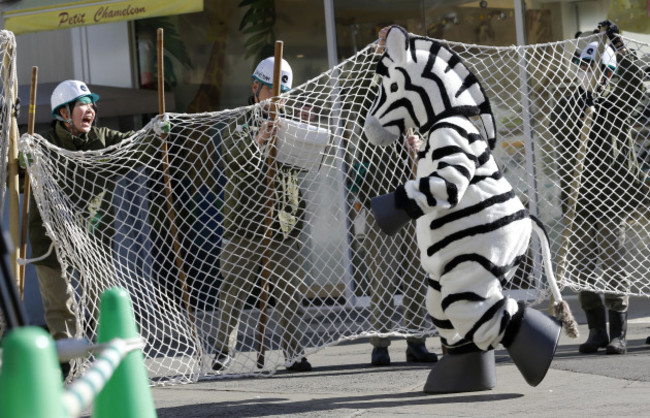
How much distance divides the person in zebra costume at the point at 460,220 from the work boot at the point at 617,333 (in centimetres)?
123

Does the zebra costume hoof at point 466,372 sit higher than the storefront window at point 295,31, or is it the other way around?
the storefront window at point 295,31

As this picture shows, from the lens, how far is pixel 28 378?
6.81 feet

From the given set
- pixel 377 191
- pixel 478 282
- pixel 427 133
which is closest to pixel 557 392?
pixel 478 282

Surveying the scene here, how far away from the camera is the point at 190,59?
37.2 feet

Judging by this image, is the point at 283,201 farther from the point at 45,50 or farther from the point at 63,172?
the point at 45,50

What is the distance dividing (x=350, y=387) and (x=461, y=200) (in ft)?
4.60

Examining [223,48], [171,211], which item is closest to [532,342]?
[171,211]

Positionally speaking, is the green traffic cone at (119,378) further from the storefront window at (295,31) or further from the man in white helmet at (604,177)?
the storefront window at (295,31)

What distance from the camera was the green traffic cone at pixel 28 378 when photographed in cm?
205

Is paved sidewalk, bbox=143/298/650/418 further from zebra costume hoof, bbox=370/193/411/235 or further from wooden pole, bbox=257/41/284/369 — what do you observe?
zebra costume hoof, bbox=370/193/411/235

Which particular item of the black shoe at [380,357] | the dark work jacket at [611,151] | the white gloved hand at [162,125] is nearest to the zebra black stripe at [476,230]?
the black shoe at [380,357]

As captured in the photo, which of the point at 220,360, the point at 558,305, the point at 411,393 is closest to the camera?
the point at 558,305

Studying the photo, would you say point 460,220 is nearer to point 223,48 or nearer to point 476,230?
point 476,230

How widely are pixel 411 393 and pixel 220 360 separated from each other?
5.27 feet
